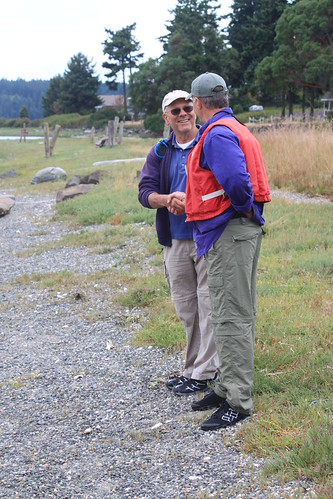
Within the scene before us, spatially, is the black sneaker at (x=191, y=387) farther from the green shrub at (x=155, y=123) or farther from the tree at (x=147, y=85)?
the tree at (x=147, y=85)

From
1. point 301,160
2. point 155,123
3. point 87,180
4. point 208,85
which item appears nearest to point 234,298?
point 208,85

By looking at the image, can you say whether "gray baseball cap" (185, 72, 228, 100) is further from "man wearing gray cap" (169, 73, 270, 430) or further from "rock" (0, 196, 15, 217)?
"rock" (0, 196, 15, 217)

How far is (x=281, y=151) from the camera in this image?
14.9 meters

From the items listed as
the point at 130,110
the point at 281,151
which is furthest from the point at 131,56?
the point at 281,151

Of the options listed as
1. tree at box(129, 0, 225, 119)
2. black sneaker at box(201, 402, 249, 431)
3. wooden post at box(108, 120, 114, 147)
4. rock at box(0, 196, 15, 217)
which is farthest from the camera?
tree at box(129, 0, 225, 119)

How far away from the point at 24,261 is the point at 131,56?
76.4 meters

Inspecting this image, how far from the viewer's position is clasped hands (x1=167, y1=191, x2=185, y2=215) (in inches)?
170

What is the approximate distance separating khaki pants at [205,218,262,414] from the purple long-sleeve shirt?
6 centimetres

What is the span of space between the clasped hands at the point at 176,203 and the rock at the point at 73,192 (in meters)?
12.9

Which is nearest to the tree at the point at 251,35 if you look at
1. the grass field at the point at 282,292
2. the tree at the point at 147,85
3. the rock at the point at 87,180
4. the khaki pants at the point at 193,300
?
the tree at the point at 147,85

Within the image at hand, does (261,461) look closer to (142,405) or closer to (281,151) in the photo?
(142,405)

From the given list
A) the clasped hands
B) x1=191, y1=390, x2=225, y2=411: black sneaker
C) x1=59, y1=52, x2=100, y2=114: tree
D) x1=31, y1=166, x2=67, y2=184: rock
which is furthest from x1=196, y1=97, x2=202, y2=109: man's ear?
x1=59, y1=52, x2=100, y2=114: tree

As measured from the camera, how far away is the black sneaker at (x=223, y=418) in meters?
4.08

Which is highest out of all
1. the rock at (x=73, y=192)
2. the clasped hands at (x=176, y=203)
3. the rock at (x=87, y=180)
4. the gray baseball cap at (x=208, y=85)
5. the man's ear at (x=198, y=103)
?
the gray baseball cap at (x=208, y=85)
